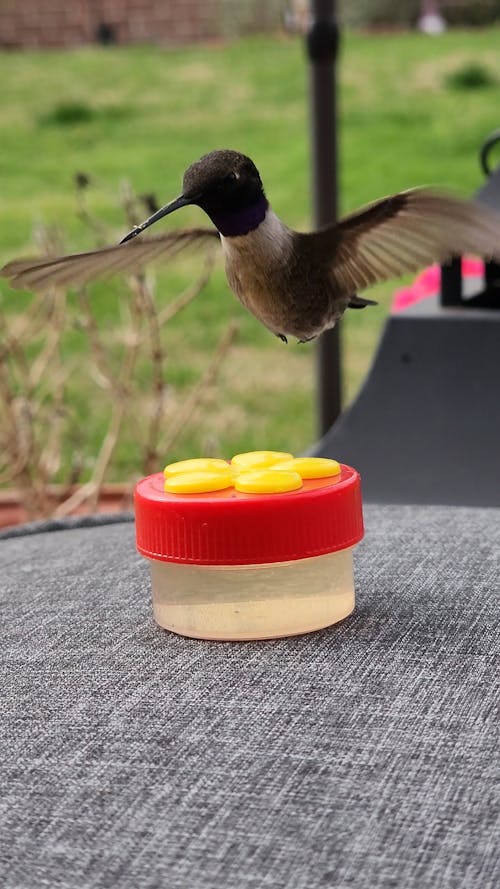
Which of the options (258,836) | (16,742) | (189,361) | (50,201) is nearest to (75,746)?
(16,742)

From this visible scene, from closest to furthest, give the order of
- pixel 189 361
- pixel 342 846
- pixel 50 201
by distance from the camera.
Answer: pixel 342 846 < pixel 189 361 < pixel 50 201

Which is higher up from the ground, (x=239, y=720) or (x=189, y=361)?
(x=239, y=720)

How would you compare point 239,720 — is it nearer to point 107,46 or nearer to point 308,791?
point 308,791

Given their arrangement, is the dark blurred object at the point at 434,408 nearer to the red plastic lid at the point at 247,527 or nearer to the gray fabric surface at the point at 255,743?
the gray fabric surface at the point at 255,743

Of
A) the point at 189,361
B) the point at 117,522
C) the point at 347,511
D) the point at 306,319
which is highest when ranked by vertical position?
the point at 306,319

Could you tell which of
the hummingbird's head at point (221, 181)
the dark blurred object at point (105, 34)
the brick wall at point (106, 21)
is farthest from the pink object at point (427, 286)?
the dark blurred object at point (105, 34)

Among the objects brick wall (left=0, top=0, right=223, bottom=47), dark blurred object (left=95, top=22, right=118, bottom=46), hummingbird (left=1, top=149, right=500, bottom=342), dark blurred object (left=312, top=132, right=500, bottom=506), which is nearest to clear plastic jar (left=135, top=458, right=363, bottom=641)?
hummingbird (left=1, top=149, right=500, bottom=342)

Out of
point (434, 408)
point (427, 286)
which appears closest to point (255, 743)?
point (434, 408)

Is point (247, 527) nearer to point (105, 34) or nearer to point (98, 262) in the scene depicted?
point (98, 262)
